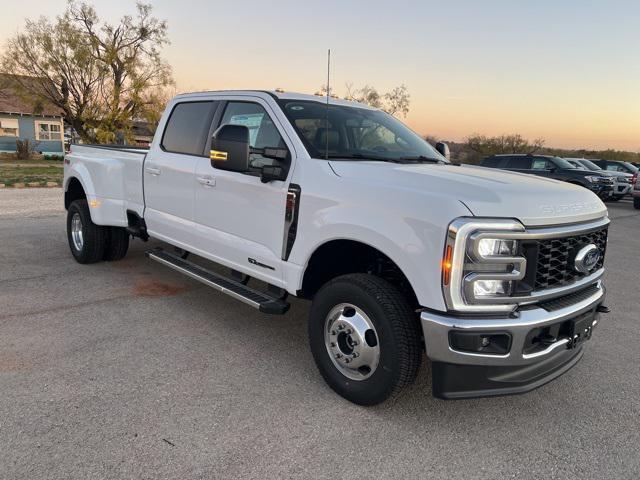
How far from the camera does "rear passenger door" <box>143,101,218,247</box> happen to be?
14.7 ft

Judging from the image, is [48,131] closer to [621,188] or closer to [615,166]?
[621,188]

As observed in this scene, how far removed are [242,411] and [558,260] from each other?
2.07 metres

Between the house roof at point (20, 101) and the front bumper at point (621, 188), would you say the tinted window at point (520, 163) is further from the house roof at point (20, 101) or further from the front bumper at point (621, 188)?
the house roof at point (20, 101)

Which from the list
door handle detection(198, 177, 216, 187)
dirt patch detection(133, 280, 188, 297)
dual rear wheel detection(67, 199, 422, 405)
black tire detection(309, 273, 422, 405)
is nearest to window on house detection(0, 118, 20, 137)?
dirt patch detection(133, 280, 188, 297)

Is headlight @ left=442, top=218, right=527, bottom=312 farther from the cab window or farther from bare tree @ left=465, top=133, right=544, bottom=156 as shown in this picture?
bare tree @ left=465, top=133, right=544, bottom=156

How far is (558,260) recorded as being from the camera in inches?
112

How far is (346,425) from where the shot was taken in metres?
2.91

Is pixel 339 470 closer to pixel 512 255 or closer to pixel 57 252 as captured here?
pixel 512 255

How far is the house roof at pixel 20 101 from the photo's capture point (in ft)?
103

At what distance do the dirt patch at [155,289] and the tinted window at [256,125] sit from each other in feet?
6.50

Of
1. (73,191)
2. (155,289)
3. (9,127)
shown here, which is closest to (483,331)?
(155,289)

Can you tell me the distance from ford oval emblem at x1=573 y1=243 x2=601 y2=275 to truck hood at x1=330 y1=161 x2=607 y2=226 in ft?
0.61

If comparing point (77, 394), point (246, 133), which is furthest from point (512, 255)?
point (77, 394)

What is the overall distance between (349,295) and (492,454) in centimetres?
118
